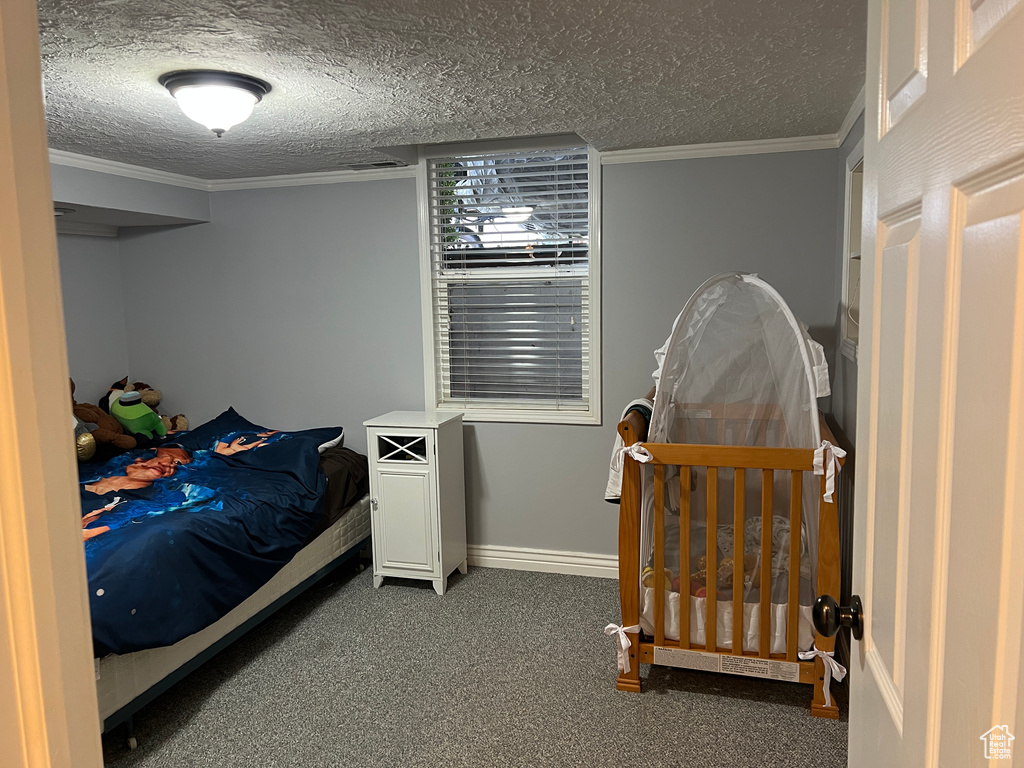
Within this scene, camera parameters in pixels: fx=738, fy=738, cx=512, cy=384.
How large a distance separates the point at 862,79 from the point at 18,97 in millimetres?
2469

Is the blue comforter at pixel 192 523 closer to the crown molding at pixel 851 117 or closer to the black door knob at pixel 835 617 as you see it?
the black door knob at pixel 835 617

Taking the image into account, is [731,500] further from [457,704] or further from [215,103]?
[215,103]

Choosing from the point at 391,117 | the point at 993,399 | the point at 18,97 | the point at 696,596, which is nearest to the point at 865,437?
the point at 993,399

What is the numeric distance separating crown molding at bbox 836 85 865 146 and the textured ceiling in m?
0.03

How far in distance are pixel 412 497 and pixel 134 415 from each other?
183 cm

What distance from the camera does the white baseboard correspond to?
3854 mm

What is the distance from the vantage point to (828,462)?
95.3 inches

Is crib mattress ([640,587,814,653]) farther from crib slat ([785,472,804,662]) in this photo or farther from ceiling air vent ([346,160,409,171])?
ceiling air vent ([346,160,409,171])

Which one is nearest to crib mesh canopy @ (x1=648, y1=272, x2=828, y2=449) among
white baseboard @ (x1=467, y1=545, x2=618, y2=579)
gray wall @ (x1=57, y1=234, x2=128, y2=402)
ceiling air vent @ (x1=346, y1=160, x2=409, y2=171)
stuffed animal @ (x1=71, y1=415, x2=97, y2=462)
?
white baseboard @ (x1=467, y1=545, x2=618, y2=579)

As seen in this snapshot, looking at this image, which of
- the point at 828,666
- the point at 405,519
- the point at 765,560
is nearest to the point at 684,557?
the point at 765,560

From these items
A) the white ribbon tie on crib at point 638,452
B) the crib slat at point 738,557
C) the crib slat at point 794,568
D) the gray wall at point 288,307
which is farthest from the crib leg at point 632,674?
the gray wall at point 288,307

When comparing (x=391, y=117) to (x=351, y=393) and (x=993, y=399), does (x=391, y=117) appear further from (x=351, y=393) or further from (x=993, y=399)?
(x=993, y=399)

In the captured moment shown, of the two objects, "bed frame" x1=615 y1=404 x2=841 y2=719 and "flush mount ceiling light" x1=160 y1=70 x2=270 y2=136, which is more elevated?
"flush mount ceiling light" x1=160 y1=70 x2=270 y2=136

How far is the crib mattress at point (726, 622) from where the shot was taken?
8.59 ft
